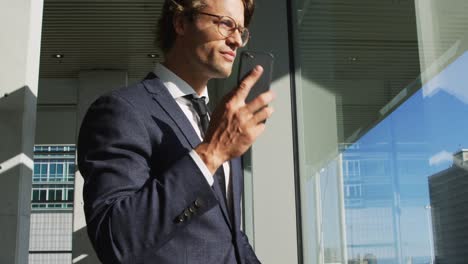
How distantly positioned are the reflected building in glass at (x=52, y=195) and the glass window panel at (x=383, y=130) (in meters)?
11.5

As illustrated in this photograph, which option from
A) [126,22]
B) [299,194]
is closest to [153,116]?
[299,194]

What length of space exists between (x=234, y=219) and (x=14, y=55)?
1862 mm

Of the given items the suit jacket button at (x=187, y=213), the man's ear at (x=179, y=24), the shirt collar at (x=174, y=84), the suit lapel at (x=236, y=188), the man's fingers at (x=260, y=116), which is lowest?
the suit jacket button at (x=187, y=213)

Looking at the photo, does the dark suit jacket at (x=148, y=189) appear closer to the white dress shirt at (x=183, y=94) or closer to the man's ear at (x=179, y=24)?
the white dress shirt at (x=183, y=94)

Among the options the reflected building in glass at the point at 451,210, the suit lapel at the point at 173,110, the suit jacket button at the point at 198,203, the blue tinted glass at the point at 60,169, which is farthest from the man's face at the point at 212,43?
the blue tinted glass at the point at 60,169

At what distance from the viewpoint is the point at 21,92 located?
9.82 feet

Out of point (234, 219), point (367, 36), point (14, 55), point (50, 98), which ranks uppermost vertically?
point (50, 98)

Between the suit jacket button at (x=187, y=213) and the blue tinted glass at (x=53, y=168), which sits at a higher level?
the blue tinted glass at (x=53, y=168)

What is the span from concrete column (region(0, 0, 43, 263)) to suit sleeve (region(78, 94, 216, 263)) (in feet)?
5.28

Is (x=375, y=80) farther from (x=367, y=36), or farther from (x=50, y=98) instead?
(x=50, y=98)

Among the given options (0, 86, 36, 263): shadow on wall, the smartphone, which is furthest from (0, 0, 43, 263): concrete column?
the smartphone

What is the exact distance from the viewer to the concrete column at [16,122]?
2.89m

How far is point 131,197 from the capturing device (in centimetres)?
135

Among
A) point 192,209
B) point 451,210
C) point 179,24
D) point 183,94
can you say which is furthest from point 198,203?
point 451,210
